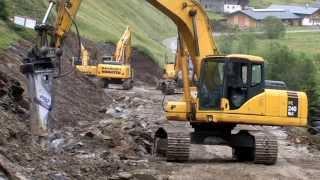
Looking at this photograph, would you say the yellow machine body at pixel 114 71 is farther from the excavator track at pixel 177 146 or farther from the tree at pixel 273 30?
the tree at pixel 273 30

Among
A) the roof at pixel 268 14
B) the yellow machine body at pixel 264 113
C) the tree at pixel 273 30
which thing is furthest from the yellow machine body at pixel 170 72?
the roof at pixel 268 14

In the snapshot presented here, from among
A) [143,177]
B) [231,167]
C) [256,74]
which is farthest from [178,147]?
[143,177]

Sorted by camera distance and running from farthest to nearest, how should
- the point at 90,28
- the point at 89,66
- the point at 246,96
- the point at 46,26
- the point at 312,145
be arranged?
the point at 90,28, the point at 89,66, the point at 312,145, the point at 246,96, the point at 46,26

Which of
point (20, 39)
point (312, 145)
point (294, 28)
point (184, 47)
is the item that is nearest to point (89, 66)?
point (20, 39)

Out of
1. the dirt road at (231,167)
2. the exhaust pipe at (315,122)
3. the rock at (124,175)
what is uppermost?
the rock at (124,175)

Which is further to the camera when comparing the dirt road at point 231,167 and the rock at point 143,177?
the dirt road at point 231,167

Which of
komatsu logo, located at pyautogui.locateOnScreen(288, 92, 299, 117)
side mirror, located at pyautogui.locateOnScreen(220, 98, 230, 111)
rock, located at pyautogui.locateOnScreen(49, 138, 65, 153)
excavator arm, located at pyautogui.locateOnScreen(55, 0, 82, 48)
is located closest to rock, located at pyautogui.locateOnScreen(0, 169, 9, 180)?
rock, located at pyautogui.locateOnScreen(49, 138, 65, 153)

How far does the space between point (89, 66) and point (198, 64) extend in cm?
3113

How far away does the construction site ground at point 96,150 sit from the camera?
53.8 ft

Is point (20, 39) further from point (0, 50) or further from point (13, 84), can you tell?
point (13, 84)

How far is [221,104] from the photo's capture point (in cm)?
2156

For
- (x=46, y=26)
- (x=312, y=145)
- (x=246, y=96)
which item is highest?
(x=46, y=26)

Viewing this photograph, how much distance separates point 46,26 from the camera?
20.0m

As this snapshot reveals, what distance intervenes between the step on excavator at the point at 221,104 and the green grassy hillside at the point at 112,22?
37.7 feet
